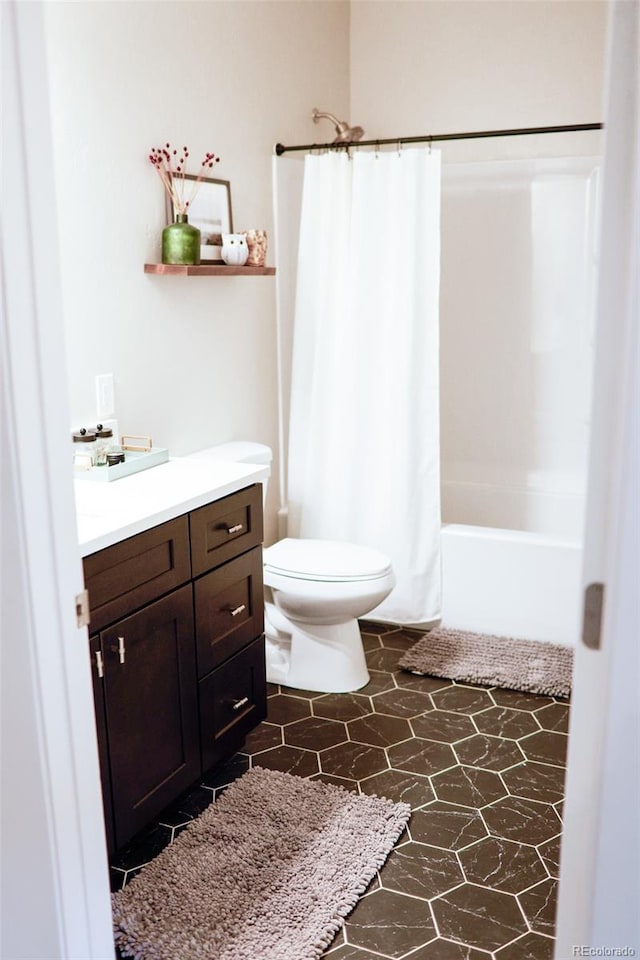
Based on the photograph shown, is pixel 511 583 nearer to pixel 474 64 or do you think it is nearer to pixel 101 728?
pixel 101 728

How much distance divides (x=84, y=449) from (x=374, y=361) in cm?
131

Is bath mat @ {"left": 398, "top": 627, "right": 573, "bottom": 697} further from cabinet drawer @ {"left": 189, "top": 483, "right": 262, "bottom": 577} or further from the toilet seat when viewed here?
cabinet drawer @ {"left": 189, "top": 483, "right": 262, "bottom": 577}

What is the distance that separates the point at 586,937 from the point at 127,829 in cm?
123

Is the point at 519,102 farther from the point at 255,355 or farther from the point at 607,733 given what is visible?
the point at 607,733

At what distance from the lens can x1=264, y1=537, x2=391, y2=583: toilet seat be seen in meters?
3.02

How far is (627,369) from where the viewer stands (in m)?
1.11

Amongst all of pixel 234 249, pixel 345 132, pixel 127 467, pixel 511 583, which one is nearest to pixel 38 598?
pixel 127 467

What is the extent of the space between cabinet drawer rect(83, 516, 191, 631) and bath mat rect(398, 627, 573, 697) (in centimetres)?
127

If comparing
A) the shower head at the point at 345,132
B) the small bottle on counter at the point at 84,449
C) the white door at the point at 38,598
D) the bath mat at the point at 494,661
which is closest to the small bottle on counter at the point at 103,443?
the small bottle on counter at the point at 84,449

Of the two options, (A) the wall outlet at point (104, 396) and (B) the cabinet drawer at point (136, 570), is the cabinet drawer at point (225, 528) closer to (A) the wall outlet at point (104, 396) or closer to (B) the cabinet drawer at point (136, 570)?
(B) the cabinet drawer at point (136, 570)

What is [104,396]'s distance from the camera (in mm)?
2746

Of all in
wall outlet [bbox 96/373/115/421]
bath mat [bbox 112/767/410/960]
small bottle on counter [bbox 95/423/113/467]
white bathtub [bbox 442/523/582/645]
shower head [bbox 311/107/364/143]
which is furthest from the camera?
shower head [bbox 311/107/364/143]

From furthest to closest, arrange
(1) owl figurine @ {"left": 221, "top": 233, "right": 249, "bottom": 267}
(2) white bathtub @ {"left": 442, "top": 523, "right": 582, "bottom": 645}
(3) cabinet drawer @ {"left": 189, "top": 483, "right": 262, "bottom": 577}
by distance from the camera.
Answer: (2) white bathtub @ {"left": 442, "top": 523, "right": 582, "bottom": 645}
(1) owl figurine @ {"left": 221, "top": 233, "right": 249, "bottom": 267}
(3) cabinet drawer @ {"left": 189, "top": 483, "right": 262, "bottom": 577}

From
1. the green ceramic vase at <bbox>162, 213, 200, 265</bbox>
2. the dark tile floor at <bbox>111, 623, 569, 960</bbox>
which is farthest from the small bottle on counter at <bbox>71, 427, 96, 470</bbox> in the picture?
the dark tile floor at <bbox>111, 623, 569, 960</bbox>
